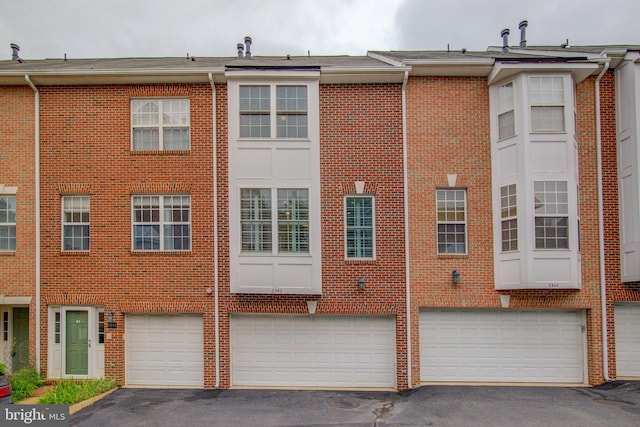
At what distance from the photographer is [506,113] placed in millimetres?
11250

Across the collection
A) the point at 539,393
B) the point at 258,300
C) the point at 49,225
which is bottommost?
the point at 539,393

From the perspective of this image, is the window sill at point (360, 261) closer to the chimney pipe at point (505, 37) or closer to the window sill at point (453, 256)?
the window sill at point (453, 256)

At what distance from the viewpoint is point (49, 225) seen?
37.5 ft

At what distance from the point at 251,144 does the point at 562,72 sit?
25.5 feet

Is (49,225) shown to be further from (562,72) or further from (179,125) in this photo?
(562,72)

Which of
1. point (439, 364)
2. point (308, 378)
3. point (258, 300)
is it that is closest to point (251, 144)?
point (258, 300)

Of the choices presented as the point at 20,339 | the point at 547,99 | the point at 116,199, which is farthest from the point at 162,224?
the point at 547,99

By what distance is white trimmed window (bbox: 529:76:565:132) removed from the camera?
429 inches

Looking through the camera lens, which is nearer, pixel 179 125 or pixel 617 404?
pixel 617 404

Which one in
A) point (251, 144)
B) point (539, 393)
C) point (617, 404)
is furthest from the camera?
point (251, 144)

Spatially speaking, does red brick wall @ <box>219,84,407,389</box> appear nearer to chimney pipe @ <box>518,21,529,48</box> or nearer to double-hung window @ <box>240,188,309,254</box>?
double-hung window @ <box>240,188,309,254</box>

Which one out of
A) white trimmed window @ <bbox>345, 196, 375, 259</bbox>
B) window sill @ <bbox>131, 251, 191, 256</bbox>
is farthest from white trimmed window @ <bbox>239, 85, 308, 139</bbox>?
window sill @ <bbox>131, 251, 191, 256</bbox>

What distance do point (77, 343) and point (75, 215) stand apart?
128 inches

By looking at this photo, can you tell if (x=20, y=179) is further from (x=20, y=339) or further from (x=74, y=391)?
(x=74, y=391)
